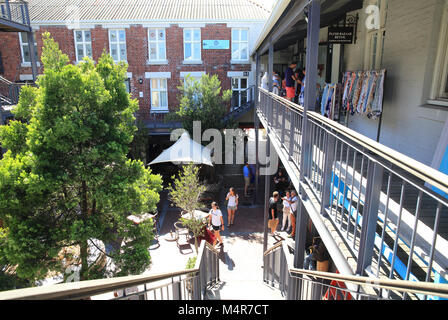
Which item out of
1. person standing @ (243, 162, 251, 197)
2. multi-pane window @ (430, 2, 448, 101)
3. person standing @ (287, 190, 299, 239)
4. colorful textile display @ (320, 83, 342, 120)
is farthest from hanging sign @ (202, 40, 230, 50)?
multi-pane window @ (430, 2, 448, 101)

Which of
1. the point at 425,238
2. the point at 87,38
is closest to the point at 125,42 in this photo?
the point at 87,38

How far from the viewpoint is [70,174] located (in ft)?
20.0

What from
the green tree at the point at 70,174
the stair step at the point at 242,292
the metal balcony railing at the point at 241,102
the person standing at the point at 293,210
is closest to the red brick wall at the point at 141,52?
the metal balcony railing at the point at 241,102

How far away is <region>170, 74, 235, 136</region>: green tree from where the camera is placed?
15680 mm

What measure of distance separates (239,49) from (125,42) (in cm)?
682

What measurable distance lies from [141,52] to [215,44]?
4.45 meters

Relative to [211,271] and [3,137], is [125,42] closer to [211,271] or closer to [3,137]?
[3,137]

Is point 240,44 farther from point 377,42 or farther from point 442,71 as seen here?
point 442,71

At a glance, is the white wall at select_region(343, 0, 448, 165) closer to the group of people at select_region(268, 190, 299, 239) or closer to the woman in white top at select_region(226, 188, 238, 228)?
the group of people at select_region(268, 190, 299, 239)

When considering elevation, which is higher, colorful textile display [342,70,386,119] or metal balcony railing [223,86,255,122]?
colorful textile display [342,70,386,119]

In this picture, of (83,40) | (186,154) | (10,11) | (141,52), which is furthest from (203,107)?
(83,40)

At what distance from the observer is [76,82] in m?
5.98

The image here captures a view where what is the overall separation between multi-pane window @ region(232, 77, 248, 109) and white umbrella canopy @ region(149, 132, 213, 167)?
19.9 ft

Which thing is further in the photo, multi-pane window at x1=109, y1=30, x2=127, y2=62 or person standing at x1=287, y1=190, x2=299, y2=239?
multi-pane window at x1=109, y1=30, x2=127, y2=62
